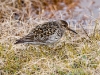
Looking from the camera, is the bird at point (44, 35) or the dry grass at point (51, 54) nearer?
the dry grass at point (51, 54)

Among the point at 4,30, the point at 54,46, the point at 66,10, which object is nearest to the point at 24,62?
the point at 54,46

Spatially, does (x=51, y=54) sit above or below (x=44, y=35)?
below

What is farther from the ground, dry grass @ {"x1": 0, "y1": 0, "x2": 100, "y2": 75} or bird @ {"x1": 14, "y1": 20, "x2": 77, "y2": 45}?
bird @ {"x1": 14, "y1": 20, "x2": 77, "y2": 45}

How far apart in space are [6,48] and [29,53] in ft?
1.15

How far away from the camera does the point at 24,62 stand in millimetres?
5930

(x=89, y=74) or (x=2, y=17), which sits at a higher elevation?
(x=2, y=17)

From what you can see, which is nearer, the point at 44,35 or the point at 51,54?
the point at 51,54

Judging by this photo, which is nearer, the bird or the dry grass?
the dry grass

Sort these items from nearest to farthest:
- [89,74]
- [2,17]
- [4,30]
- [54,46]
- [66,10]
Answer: [89,74], [54,46], [4,30], [2,17], [66,10]

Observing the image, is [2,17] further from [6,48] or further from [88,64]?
[88,64]

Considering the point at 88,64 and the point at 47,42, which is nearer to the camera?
the point at 88,64

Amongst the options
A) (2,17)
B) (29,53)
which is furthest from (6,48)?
(2,17)

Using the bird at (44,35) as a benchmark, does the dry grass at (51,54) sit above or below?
below

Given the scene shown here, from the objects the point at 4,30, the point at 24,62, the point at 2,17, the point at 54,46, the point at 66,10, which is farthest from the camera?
the point at 66,10
